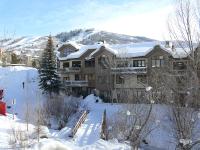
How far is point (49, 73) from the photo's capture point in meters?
51.1

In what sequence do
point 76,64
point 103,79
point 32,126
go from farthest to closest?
1. point 76,64
2. point 103,79
3. point 32,126

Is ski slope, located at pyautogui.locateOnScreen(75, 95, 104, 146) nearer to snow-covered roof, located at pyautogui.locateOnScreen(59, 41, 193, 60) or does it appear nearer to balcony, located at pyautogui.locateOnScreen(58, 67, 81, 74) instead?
snow-covered roof, located at pyautogui.locateOnScreen(59, 41, 193, 60)

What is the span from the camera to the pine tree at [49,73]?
5053cm

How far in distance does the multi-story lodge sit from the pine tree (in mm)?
2324

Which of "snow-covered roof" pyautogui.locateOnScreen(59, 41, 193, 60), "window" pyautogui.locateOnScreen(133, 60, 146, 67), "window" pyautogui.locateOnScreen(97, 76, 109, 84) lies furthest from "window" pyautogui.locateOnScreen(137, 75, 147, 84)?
"window" pyautogui.locateOnScreen(97, 76, 109, 84)

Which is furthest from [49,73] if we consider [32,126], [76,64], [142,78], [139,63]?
[32,126]

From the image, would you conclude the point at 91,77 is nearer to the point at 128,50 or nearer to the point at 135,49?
the point at 128,50

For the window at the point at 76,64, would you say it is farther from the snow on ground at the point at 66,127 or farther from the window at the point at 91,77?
the snow on ground at the point at 66,127

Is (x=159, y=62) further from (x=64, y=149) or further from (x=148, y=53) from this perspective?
(x=64, y=149)

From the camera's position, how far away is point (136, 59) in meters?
48.8

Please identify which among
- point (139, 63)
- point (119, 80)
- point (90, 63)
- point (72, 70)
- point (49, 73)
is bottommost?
point (119, 80)

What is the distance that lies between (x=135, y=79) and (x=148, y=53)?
3.76 m

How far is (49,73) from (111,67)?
868cm

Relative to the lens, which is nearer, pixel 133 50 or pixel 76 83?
pixel 133 50
